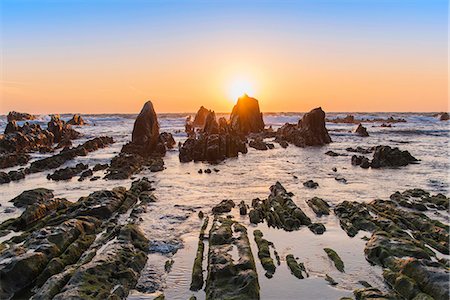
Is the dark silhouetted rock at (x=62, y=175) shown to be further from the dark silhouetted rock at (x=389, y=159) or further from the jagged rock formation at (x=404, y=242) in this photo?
the dark silhouetted rock at (x=389, y=159)

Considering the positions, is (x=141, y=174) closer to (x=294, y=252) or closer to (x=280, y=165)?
(x=280, y=165)

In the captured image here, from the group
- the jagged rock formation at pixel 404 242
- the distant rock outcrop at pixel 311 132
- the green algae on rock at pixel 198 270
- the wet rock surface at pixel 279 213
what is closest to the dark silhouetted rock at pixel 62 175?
the wet rock surface at pixel 279 213

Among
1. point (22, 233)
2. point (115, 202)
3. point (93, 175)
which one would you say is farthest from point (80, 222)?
point (93, 175)

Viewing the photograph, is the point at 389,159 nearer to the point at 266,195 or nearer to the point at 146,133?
the point at 266,195

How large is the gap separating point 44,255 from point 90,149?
46.3 metres

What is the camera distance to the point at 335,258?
17094 millimetres

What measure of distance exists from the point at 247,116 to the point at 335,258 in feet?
268

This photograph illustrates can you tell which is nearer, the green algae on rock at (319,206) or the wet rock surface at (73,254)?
the wet rock surface at (73,254)

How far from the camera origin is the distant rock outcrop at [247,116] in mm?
95675

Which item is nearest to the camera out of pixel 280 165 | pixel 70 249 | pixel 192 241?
pixel 70 249

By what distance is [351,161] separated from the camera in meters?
47.4

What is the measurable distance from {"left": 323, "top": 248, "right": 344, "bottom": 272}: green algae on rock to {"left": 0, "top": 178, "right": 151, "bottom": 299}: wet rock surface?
937cm

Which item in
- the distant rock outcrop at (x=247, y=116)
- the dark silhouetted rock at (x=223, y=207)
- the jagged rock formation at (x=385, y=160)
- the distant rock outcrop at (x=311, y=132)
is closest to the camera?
the dark silhouetted rock at (x=223, y=207)

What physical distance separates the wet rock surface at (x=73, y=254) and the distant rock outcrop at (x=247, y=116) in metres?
72.2
